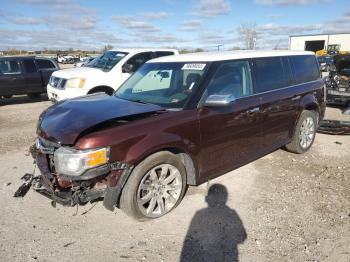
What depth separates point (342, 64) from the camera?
35.4 ft

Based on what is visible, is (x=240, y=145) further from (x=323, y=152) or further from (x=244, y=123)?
(x=323, y=152)

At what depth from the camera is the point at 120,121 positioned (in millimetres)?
3518

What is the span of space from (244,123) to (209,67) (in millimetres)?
917

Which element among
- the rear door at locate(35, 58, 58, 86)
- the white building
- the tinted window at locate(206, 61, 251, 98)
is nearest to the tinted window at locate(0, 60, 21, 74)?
the rear door at locate(35, 58, 58, 86)

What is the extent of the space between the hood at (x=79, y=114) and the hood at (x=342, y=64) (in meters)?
8.93

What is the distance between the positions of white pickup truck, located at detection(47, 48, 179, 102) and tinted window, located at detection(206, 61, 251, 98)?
518 cm

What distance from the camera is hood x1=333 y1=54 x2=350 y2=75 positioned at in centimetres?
1050

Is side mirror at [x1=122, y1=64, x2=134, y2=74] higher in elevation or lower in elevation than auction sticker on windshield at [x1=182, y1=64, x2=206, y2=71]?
lower

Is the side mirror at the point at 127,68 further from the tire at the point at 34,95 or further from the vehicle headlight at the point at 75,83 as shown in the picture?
the tire at the point at 34,95

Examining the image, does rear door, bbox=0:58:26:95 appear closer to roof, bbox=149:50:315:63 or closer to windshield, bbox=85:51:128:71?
windshield, bbox=85:51:128:71

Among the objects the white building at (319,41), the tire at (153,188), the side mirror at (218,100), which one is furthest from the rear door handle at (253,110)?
the white building at (319,41)

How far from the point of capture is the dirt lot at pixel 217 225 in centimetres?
324

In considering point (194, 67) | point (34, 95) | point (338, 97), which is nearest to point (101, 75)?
point (194, 67)

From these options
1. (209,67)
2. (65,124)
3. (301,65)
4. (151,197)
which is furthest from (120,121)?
(301,65)
